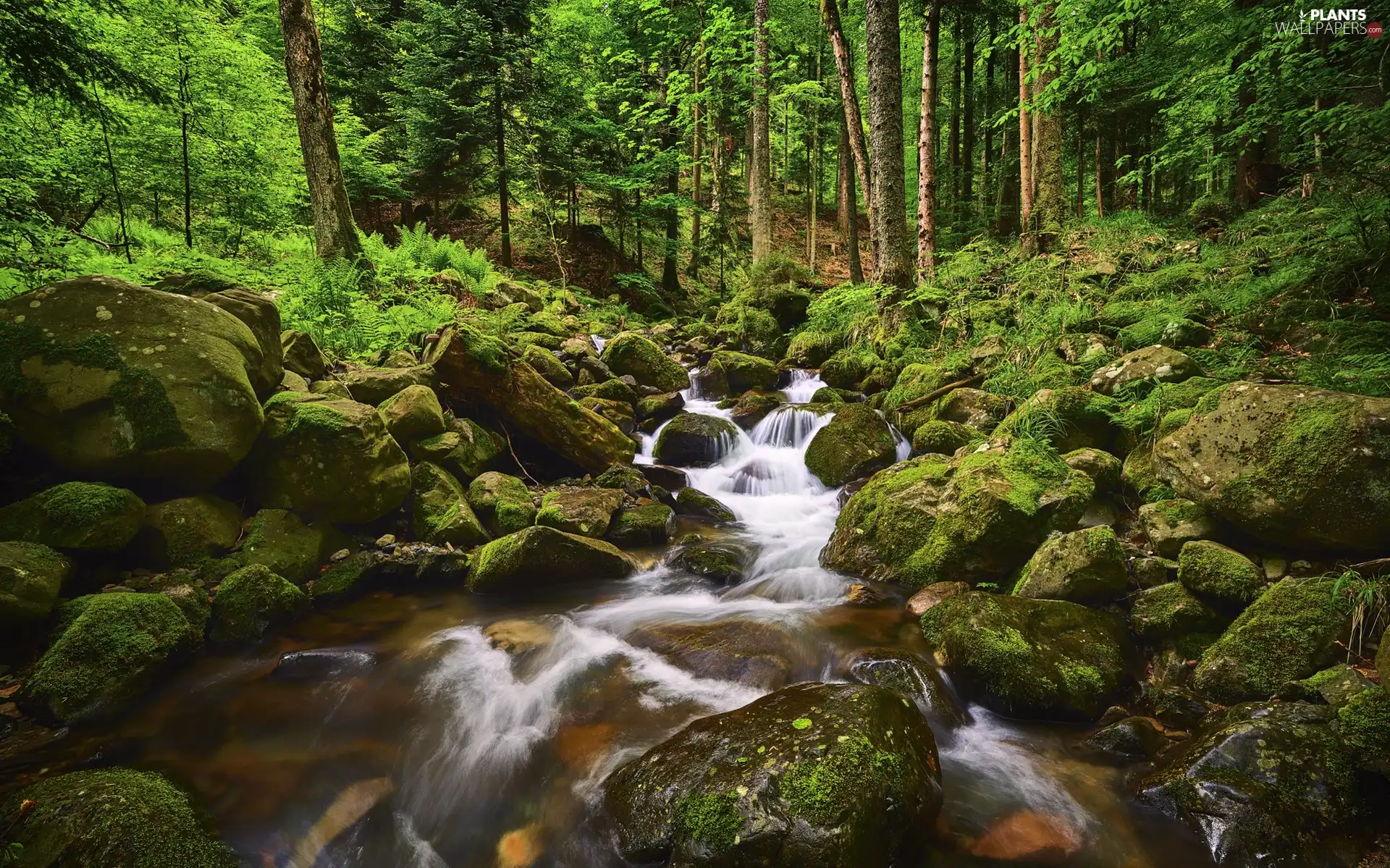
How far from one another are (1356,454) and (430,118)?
64.9 ft

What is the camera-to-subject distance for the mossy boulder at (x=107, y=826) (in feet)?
9.06

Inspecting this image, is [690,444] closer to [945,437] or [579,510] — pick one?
[579,510]

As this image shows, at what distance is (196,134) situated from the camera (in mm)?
9758

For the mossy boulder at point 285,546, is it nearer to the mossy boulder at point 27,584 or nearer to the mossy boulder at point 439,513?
the mossy boulder at point 439,513

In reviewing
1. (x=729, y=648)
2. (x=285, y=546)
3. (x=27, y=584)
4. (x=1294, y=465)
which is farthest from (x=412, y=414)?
(x=1294, y=465)

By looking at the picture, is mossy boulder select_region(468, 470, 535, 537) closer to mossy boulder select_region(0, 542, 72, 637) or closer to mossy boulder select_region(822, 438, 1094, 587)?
mossy boulder select_region(0, 542, 72, 637)

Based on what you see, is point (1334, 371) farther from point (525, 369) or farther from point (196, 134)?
point (196, 134)

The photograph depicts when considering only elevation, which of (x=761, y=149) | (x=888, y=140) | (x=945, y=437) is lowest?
(x=945, y=437)

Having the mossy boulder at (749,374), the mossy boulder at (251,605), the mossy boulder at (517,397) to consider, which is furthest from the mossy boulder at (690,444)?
the mossy boulder at (251,605)

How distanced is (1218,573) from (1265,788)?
1.65 metres

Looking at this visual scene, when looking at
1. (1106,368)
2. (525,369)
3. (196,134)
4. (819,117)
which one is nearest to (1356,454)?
(1106,368)

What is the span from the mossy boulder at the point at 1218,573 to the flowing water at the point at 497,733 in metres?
1.48

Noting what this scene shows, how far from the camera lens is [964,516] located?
5.66 m

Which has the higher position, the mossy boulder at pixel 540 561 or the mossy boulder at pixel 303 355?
the mossy boulder at pixel 303 355
